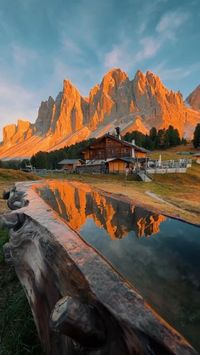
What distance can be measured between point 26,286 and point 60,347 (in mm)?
1205

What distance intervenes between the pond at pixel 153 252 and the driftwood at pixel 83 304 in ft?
2.04

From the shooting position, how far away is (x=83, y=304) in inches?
60.1

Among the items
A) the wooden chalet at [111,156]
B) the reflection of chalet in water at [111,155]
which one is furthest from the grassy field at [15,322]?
the reflection of chalet in water at [111,155]

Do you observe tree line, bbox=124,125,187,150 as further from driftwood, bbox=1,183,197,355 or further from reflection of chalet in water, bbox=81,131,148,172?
driftwood, bbox=1,183,197,355

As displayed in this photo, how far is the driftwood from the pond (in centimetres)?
62

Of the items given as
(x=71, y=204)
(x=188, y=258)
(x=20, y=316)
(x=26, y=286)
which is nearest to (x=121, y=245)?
(x=188, y=258)

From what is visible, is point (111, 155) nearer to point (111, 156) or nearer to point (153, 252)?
point (111, 156)

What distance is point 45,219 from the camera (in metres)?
3.39

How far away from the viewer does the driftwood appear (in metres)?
1.23

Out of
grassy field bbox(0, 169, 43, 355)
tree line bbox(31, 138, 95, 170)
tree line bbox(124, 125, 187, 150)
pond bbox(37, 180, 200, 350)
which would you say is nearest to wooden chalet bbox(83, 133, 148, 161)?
tree line bbox(31, 138, 95, 170)

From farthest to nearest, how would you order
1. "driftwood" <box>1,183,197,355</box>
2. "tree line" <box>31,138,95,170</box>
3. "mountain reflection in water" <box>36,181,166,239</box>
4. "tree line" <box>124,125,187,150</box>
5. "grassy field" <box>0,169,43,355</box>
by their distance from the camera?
"tree line" <box>124,125,187,150</box>, "tree line" <box>31,138,95,170</box>, "mountain reflection in water" <box>36,181,166,239</box>, "grassy field" <box>0,169,43,355</box>, "driftwood" <box>1,183,197,355</box>

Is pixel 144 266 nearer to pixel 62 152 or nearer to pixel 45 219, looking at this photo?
pixel 45 219

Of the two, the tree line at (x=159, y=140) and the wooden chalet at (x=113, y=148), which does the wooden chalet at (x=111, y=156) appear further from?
the tree line at (x=159, y=140)

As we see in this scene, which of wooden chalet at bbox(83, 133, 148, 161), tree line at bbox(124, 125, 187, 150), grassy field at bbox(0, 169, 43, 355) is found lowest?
grassy field at bbox(0, 169, 43, 355)
